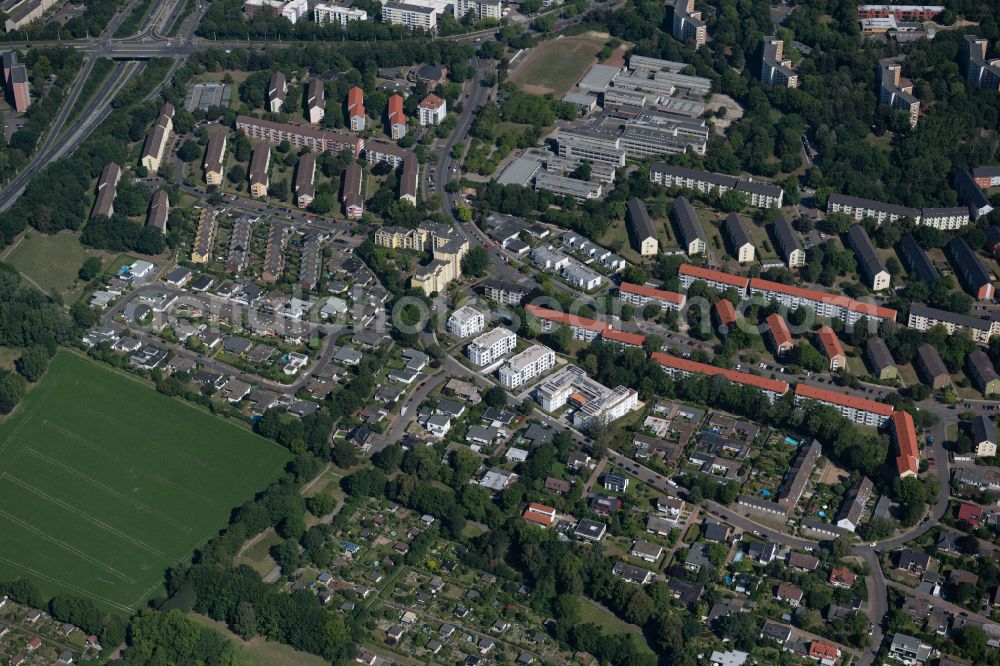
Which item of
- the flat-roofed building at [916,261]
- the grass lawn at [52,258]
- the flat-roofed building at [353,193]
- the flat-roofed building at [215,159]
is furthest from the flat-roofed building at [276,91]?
the flat-roofed building at [916,261]

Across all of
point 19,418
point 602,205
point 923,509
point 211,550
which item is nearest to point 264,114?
point 602,205

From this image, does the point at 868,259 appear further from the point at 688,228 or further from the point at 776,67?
the point at 776,67

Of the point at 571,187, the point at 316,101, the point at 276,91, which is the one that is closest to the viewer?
the point at 571,187

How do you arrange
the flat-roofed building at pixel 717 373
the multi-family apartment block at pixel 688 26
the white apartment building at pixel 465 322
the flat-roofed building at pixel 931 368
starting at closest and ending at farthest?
the flat-roofed building at pixel 717 373, the flat-roofed building at pixel 931 368, the white apartment building at pixel 465 322, the multi-family apartment block at pixel 688 26

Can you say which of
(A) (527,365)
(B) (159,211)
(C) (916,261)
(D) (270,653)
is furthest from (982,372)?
(B) (159,211)

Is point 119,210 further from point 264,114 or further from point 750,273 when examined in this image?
point 750,273

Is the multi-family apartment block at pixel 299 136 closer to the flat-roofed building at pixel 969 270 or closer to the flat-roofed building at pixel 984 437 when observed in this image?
the flat-roofed building at pixel 969 270

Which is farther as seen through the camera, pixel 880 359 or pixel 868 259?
pixel 868 259
